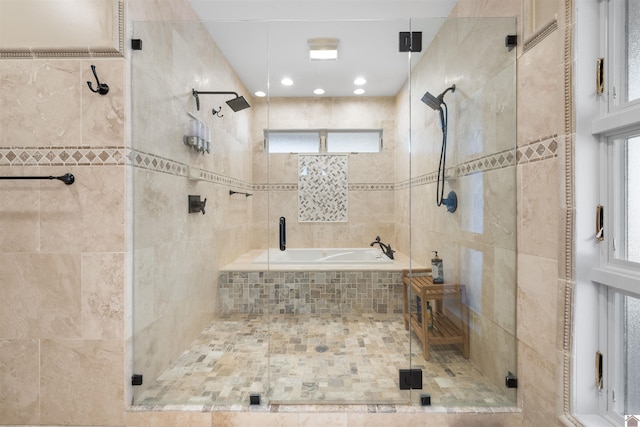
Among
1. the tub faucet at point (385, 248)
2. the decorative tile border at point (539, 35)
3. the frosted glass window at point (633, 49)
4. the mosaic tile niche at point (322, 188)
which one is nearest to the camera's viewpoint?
the frosted glass window at point (633, 49)

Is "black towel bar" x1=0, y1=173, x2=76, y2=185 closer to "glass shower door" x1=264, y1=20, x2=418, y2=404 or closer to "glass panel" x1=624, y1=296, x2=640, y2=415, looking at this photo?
"glass shower door" x1=264, y1=20, x2=418, y2=404

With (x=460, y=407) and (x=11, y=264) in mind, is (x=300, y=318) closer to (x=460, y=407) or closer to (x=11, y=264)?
(x=460, y=407)

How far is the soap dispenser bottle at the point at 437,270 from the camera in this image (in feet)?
6.14

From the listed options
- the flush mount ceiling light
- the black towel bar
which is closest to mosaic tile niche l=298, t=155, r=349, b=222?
the flush mount ceiling light

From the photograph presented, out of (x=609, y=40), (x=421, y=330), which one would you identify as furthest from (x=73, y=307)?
(x=609, y=40)

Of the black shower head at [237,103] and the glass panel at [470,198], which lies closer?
the glass panel at [470,198]

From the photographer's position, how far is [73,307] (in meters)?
1.60

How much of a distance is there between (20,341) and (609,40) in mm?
3014

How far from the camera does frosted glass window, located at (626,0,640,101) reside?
1.11 m

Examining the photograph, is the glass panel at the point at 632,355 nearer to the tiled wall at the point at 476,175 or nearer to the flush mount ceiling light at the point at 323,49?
the tiled wall at the point at 476,175

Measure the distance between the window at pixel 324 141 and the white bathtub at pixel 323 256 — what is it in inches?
32.1

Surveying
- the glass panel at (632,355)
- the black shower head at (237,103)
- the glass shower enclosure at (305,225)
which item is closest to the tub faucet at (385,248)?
the glass shower enclosure at (305,225)

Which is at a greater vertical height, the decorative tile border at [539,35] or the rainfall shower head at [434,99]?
the decorative tile border at [539,35]

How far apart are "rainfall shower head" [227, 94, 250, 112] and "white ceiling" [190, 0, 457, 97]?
0.31ft
